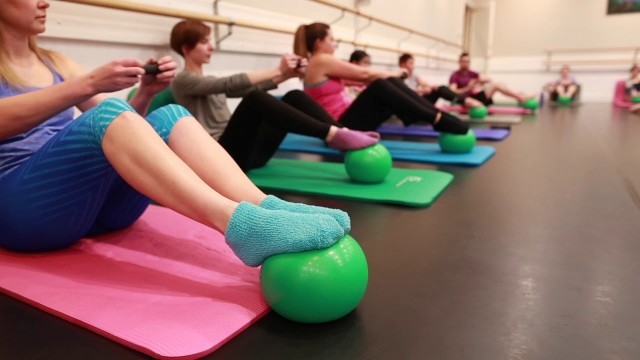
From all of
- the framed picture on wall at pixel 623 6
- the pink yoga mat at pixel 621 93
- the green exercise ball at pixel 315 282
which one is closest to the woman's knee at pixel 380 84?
the green exercise ball at pixel 315 282

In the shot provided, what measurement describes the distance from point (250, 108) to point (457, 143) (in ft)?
4.39

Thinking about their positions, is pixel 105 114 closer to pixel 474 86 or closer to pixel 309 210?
pixel 309 210

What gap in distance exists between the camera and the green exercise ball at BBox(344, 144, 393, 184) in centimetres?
192

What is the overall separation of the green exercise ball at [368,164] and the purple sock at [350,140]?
21 mm

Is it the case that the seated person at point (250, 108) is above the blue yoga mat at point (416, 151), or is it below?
above

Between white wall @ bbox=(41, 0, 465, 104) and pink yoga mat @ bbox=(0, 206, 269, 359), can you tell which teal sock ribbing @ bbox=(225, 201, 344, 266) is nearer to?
pink yoga mat @ bbox=(0, 206, 269, 359)

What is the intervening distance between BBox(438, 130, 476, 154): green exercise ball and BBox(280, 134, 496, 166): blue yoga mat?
0.04 meters

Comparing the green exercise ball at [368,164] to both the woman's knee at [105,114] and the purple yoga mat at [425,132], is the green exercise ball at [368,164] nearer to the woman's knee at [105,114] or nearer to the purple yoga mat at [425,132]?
the woman's knee at [105,114]

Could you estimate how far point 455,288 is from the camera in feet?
3.41

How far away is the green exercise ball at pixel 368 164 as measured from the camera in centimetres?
192

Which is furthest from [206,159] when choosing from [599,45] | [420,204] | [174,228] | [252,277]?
[599,45]

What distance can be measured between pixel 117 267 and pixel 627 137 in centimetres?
366

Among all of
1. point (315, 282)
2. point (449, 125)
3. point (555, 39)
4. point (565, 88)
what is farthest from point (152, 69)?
point (555, 39)

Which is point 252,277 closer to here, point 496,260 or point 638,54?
point 496,260
